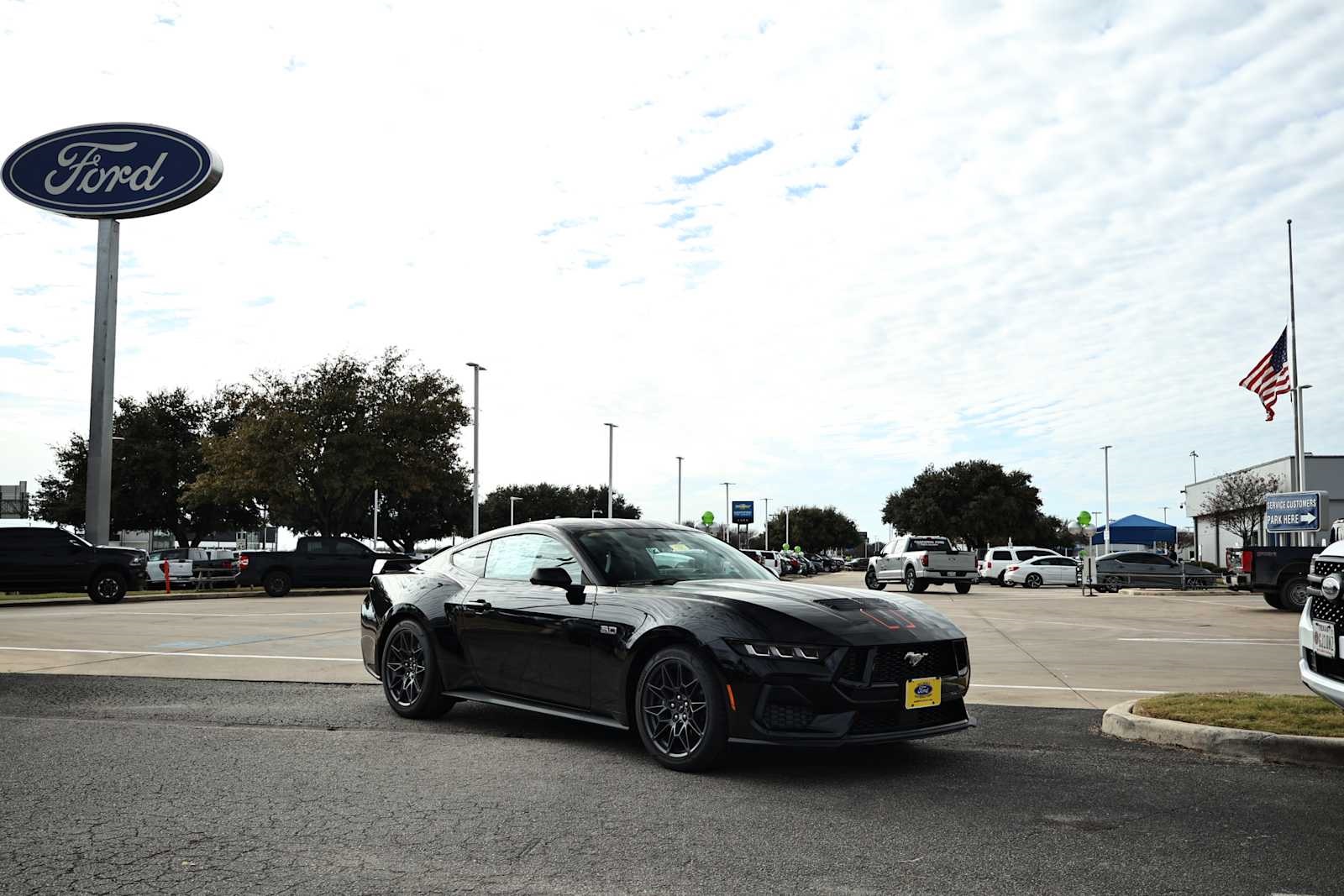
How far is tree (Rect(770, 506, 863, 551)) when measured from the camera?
450 ft

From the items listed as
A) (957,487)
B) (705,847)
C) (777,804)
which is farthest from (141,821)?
(957,487)

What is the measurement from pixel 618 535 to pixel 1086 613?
16896 mm

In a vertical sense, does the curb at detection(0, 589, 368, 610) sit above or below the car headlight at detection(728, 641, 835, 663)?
below

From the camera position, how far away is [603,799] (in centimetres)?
528

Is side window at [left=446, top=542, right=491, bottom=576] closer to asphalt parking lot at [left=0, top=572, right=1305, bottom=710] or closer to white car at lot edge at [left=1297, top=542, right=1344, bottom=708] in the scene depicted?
asphalt parking lot at [left=0, top=572, right=1305, bottom=710]

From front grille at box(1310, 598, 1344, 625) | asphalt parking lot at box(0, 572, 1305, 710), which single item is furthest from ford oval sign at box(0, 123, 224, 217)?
front grille at box(1310, 598, 1344, 625)

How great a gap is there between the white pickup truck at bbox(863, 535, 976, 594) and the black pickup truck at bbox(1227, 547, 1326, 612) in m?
12.0

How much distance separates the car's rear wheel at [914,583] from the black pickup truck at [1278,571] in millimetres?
12995

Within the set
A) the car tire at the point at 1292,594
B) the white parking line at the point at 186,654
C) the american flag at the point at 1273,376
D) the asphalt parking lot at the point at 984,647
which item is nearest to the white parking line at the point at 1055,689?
the asphalt parking lot at the point at 984,647

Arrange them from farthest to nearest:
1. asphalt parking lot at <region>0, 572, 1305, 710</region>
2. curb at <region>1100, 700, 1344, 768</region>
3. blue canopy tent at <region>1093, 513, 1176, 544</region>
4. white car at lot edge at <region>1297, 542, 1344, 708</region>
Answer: blue canopy tent at <region>1093, 513, 1176, 544</region> → asphalt parking lot at <region>0, 572, 1305, 710</region> → curb at <region>1100, 700, 1344, 768</region> → white car at lot edge at <region>1297, 542, 1344, 708</region>

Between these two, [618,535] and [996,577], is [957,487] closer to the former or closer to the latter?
[996,577]

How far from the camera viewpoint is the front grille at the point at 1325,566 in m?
5.68

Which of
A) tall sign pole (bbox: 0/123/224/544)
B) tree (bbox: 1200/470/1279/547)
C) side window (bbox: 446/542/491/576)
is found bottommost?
side window (bbox: 446/542/491/576)

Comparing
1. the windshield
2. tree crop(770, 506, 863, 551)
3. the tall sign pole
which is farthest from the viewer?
tree crop(770, 506, 863, 551)
